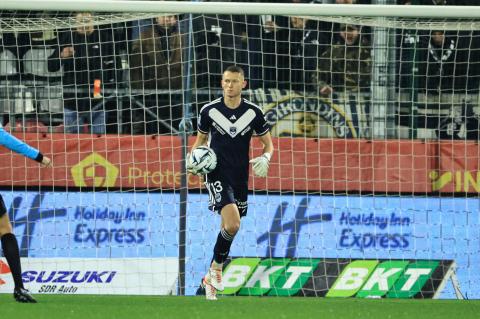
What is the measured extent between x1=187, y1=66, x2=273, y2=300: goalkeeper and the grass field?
1.61ft

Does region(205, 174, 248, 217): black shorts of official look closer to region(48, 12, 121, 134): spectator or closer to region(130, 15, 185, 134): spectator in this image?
region(130, 15, 185, 134): spectator

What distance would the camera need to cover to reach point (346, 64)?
41.0 ft

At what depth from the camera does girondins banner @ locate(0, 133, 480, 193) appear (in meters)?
11.7

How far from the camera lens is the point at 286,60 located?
1248 centimetres

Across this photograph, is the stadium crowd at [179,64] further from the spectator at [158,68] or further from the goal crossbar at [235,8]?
the goal crossbar at [235,8]

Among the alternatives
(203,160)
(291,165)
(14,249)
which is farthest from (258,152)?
(14,249)

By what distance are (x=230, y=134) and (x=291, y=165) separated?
2.60 metres

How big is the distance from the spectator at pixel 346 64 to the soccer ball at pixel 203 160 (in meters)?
3.38

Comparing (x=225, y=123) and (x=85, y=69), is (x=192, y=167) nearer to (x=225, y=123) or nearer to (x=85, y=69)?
(x=225, y=123)

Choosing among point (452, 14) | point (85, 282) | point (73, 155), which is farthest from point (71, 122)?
point (452, 14)

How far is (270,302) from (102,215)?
278 centimetres

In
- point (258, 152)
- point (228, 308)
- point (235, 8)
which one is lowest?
point (228, 308)

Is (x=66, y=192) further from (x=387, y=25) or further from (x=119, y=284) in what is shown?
(x=387, y=25)

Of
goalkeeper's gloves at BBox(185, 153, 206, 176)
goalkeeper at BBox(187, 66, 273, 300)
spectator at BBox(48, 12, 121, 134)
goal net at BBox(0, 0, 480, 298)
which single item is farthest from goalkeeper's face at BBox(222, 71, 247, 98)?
spectator at BBox(48, 12, 121, 134)
